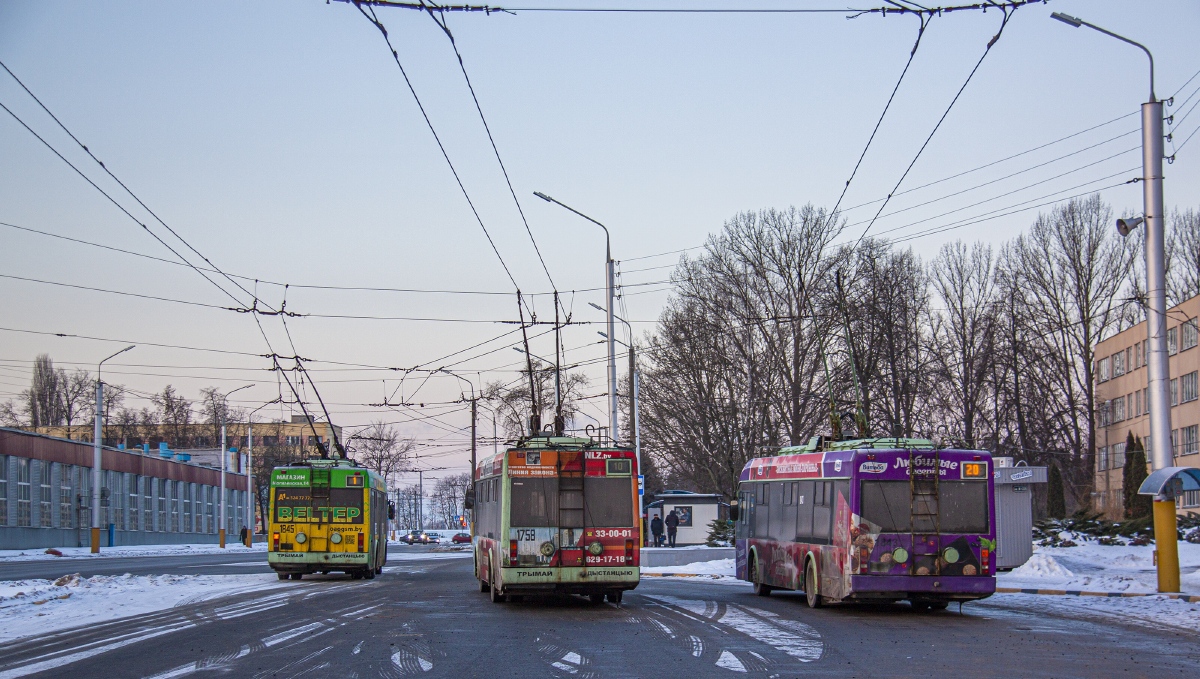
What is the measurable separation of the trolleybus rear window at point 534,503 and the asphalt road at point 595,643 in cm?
140

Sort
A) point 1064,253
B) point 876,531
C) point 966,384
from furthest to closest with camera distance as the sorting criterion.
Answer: point 1064,253
point 966,384
point 876,531

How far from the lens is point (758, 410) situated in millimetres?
47906

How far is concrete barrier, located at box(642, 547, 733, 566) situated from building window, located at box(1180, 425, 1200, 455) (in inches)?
1343

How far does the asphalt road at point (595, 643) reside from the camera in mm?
10961

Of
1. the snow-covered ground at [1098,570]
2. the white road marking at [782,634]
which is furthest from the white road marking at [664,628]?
the snow-covered ground at [1098,570]

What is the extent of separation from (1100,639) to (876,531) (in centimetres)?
451

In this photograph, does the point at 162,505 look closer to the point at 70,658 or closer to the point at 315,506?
the point at 315,506

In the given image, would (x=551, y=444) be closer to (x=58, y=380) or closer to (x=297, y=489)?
(x=297, y=489)

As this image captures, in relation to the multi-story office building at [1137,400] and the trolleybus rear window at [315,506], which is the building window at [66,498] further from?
the multi-story office building at [1137,400]

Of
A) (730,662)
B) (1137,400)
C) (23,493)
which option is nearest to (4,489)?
(23,493)

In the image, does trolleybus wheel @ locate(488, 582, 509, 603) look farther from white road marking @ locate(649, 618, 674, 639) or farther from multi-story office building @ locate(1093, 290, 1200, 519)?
multi-story office building @ locate(1093, 290, 1200, 519)

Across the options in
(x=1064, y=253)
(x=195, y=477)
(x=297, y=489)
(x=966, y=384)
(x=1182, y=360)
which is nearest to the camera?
(x=297, y=489)

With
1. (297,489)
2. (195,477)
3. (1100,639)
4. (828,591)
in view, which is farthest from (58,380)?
(1100,639)

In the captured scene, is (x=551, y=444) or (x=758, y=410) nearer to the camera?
(x=551, y=444)
